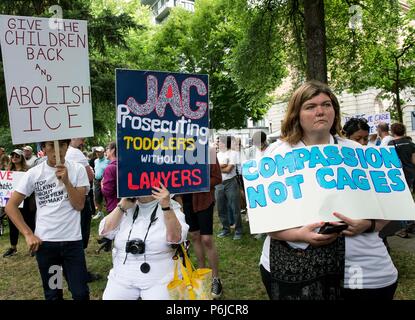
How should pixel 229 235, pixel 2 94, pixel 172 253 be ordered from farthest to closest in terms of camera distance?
pixel 2 94 < pixel 229 235 < pixel 172 253

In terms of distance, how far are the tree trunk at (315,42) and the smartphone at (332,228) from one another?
645 cm

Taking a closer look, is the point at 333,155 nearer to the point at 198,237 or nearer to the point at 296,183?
the point at 296,183

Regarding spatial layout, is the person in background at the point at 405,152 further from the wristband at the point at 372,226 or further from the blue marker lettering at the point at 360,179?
the wristband at the point at 372,226

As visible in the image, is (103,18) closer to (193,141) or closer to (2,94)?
(2,94)

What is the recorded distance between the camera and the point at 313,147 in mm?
2012

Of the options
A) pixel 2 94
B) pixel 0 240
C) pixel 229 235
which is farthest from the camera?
pixel 2 94

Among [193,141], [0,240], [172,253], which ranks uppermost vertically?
[193,141]

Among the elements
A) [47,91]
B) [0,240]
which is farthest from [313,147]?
[0,240]

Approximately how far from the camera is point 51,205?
11.3 feet

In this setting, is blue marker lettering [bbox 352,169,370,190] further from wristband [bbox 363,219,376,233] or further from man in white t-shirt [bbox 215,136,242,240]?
man in white t-shirt [bbox 215,136,242,240]

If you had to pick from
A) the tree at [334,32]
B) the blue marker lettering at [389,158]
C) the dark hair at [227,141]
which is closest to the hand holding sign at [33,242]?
the blue marker lettering at [389,158]

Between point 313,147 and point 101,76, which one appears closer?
point 313,147

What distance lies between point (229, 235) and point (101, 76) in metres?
8.46

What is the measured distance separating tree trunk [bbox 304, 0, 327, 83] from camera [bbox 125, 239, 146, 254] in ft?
20.4
